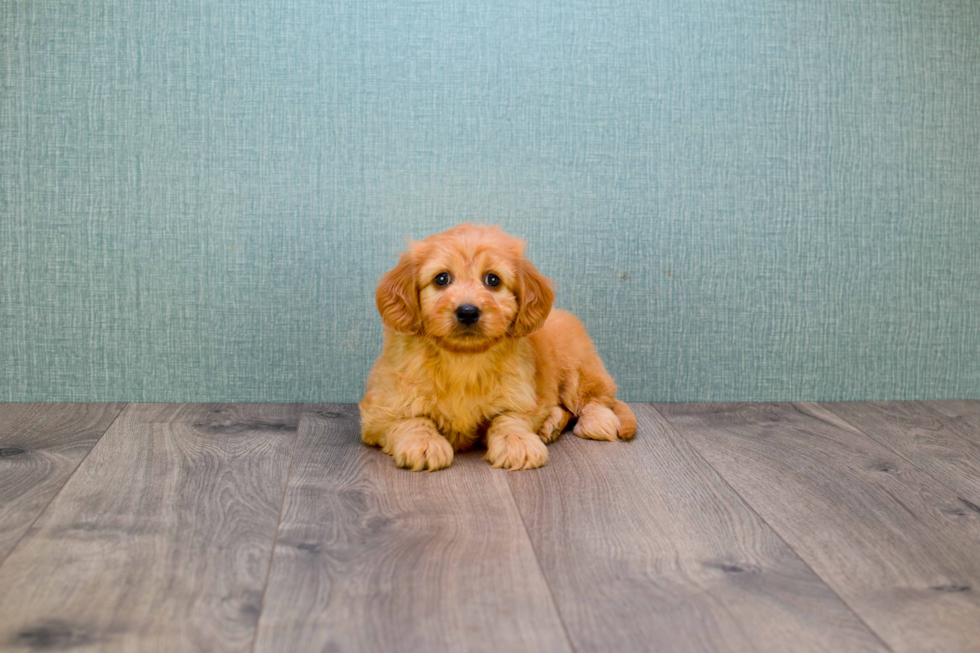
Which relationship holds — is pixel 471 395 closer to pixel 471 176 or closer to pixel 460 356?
pixel 460 356

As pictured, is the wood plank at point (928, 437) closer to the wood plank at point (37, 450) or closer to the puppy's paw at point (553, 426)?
the puppy's paw at point (553, 426)

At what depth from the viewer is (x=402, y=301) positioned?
74.3 inches

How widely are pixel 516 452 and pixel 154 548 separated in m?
0.76

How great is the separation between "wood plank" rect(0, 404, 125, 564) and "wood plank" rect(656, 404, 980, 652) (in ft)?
4.38

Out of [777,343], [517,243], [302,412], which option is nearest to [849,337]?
[777,343]

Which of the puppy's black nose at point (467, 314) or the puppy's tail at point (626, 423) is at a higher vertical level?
the puppy's black nose at point (467, 314)

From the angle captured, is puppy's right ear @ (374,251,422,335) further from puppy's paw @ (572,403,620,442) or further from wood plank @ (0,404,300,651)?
puppy's paw @ (572,403,620,442)

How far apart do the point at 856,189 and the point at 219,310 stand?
186 cm

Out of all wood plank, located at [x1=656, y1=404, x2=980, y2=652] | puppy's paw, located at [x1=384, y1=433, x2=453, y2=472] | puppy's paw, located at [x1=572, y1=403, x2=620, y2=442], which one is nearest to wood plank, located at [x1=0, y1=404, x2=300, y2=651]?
puppy's paw, located at [x1=384, y1=433, x2=453, y2=472]

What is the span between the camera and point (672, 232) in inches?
96.7

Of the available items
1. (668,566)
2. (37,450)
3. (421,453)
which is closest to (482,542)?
(668,566)

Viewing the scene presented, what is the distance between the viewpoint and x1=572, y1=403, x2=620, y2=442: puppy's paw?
2.12 m

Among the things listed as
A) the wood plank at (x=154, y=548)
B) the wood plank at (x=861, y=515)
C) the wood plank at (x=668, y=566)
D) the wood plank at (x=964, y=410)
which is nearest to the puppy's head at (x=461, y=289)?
the wood plank at (x=668, y=566)

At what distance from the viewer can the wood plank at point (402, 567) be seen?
45.1 inches
